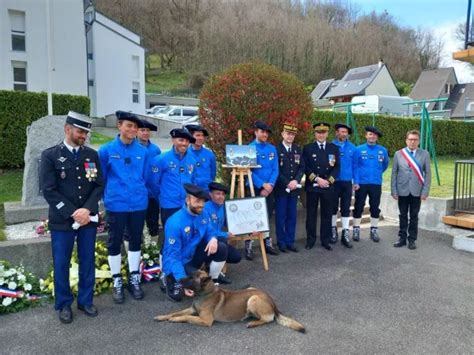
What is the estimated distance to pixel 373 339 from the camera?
12.8 ft

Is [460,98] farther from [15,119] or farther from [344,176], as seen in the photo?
[15,119]

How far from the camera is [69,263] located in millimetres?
4250

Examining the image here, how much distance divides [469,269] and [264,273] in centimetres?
316

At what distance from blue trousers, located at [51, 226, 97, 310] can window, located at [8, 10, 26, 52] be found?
914 inches

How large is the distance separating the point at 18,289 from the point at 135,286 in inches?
52.0

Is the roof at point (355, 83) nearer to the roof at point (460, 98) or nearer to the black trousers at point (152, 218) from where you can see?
the roof at point (460, 98)

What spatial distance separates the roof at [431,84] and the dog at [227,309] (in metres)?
56.1

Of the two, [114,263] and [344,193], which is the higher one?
[344,193]

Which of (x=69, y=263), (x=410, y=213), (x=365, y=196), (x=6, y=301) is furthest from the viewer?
(x=365, y=196)

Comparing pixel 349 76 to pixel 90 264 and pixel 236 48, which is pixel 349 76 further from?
pixel 90 264

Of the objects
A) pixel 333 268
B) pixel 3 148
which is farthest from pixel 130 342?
pixel 3 148

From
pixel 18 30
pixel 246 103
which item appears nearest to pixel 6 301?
pixel 246 103

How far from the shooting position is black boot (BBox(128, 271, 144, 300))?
482cm

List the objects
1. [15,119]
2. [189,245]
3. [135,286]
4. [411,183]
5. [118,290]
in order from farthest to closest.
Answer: [15,119]
[411,183]
[135,286]
[118,290]
[189,245]
